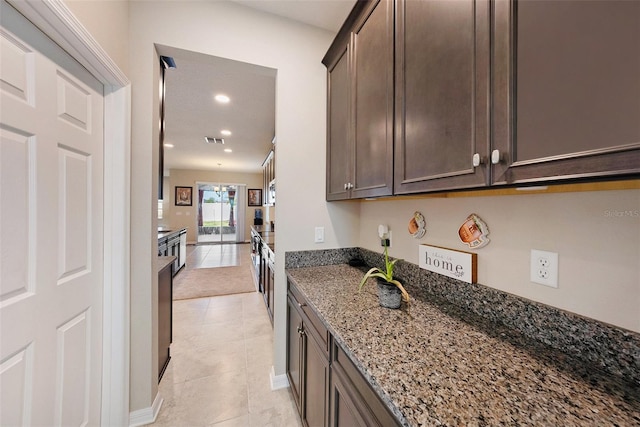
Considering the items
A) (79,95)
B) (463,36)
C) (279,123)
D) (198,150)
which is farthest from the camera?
(198,150)

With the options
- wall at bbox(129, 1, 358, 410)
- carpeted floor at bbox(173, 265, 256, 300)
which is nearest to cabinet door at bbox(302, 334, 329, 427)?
wall at bbox(129, 1, 358, 410)

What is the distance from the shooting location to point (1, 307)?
30.7 inches

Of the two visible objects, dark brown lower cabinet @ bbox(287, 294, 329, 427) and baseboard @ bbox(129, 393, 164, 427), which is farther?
baseboard @ bbox(129, 393, 164, 427)

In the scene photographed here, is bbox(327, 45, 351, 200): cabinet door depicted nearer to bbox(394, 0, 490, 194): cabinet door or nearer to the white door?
bbox(394, 0, 490, 194): cabinet door

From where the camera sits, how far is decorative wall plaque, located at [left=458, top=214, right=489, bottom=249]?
3.26 ft

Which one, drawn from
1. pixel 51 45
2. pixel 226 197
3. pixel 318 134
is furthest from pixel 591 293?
pixel 226 197

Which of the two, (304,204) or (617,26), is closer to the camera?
(617,26)

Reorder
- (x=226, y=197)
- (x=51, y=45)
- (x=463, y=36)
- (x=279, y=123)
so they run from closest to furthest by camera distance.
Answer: (x=463, y=36) < (x=51, y=45) < (x=279, y=123) < (x=226, y=197)

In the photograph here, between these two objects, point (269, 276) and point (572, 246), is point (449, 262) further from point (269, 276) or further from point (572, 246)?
point (269, 276)

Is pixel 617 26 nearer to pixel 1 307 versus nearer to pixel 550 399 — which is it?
pixel 550 399

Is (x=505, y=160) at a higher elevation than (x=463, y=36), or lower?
lower

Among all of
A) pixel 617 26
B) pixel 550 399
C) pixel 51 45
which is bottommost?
pixel 550 399

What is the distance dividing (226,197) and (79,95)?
25.6ft

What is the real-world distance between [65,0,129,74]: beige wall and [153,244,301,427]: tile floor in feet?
7.06
